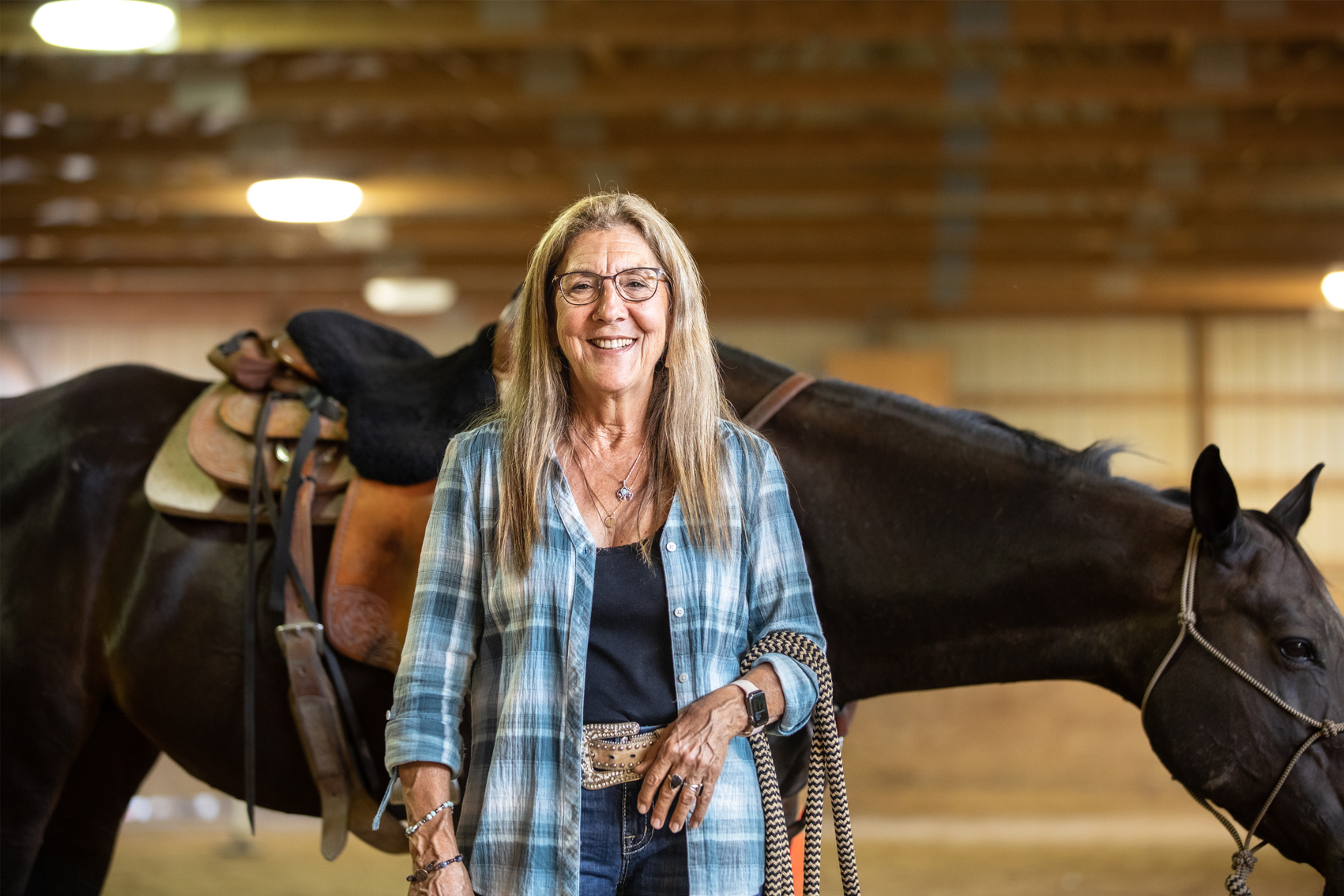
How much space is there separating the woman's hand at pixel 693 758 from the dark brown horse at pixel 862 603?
2.23ft

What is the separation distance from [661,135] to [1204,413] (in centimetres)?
825

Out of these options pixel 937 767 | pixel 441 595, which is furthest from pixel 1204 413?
pixel 441 595

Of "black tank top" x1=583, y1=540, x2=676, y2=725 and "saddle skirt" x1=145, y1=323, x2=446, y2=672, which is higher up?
"saddle skirt" x1=145, y1=323, x2=446, y2=672

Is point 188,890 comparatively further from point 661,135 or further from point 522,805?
point 661,135

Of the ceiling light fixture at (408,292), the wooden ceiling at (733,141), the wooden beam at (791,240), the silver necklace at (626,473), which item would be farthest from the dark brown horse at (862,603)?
the ceiling light fixture at (408,292)

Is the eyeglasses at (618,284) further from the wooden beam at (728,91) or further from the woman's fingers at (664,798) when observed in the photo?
the wooden beam at (728,91)

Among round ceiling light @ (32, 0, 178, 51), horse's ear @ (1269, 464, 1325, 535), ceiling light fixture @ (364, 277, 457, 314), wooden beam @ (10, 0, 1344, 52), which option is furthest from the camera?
ceiling light fixture @ (364, 277, 457, 314)

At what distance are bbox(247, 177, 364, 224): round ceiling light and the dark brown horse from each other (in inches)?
158

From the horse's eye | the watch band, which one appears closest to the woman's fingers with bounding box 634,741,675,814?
the watch band

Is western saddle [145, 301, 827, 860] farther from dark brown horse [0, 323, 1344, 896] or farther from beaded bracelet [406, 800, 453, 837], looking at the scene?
beaded bracelet [406, 800, 453, 837]

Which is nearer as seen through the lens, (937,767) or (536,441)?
(536,441)

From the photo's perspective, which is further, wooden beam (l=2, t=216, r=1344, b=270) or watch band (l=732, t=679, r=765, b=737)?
wooden beam (l=2, t=216, r=1344, b=270)

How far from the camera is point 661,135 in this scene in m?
7.51

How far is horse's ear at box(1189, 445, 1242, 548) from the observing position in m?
1.78
